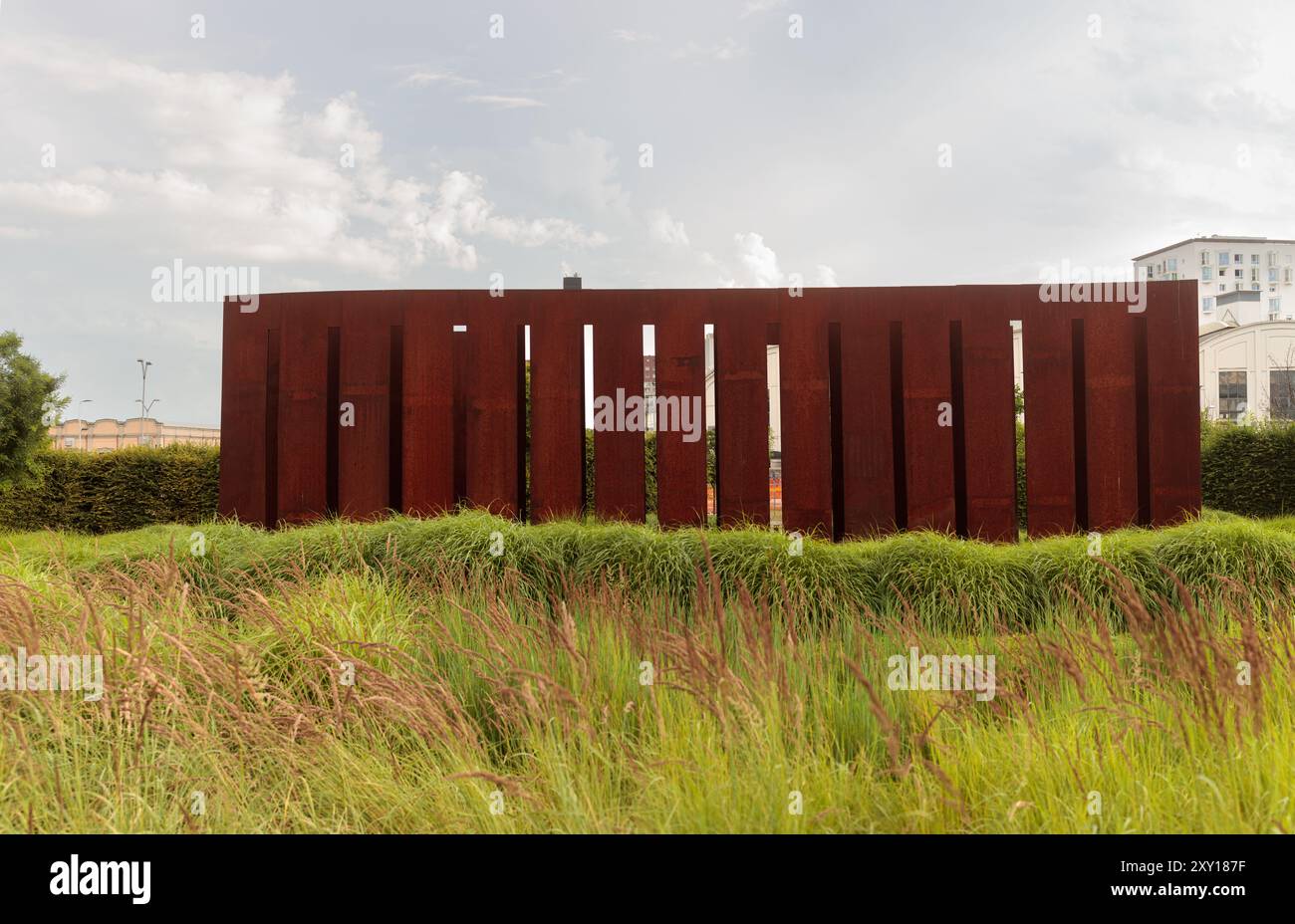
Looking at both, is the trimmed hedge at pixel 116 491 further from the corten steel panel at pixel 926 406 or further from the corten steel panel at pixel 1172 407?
the corten steel panel at pixel 1172 407

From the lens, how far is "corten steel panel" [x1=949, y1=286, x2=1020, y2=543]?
714cm

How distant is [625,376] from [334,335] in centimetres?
295

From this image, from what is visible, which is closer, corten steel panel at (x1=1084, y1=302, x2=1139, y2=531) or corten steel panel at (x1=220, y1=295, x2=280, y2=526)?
corten steel panel at (x1=1084, y1=302, x2=1139, y2=531)

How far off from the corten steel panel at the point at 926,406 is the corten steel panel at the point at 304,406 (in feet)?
17.5

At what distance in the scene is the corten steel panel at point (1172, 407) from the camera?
23.8ft

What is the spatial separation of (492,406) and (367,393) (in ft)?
4.06

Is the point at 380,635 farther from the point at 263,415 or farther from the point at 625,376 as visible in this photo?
the point at 263,415

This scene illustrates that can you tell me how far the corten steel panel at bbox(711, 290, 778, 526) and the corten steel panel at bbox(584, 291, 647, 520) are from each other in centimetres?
73

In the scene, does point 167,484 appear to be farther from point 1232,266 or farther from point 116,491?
point 1232,266

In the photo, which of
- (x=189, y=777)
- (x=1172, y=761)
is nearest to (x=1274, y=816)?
(x=1172, y=761)

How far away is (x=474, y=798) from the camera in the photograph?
2203mm

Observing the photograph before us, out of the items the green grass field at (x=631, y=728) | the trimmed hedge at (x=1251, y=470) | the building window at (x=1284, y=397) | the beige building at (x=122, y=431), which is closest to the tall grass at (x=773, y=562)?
the green grass field at (x=631, y=728)

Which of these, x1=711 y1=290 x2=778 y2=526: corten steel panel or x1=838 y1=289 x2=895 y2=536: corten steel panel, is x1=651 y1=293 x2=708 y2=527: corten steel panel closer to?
x1=711 y1=290 x2=778 y2=526: corten steel panel

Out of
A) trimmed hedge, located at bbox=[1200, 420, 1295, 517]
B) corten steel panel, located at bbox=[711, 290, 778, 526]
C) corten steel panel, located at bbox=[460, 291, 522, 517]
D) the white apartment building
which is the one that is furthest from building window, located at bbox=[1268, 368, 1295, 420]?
the white apartment building
